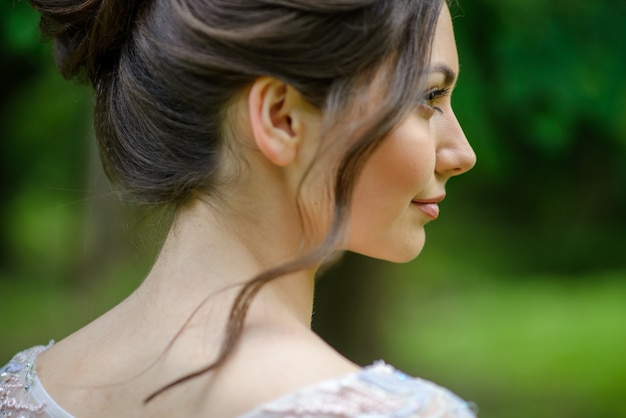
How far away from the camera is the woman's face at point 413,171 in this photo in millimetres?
1815

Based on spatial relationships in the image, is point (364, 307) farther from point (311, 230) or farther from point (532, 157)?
point (311, 230)

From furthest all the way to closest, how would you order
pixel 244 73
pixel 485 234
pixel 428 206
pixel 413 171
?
pixel 485 234 < pixel 428 206 < pixel 413 171 < pixel 244 73

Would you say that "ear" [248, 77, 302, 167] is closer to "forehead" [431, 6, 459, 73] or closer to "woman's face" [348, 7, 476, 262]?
"woman's face" [348, 7, 476, 262]

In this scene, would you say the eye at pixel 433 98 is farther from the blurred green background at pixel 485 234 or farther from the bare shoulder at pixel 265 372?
the blurred green background at pixel 485 234

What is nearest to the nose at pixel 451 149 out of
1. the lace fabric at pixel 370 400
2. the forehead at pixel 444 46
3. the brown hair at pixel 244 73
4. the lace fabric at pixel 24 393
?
the forehead at pixel 444 46

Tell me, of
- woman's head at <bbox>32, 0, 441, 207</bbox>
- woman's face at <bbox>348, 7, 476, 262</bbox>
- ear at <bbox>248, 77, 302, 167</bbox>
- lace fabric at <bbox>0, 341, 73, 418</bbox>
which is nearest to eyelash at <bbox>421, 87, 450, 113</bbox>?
woman's face at <bbox>348, 7, 476, 262</bbox>

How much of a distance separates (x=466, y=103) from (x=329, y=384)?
3.23m

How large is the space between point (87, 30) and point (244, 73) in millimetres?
553

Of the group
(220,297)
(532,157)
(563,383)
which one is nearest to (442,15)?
(220,297)

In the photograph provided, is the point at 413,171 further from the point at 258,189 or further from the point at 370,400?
the point at 370,400

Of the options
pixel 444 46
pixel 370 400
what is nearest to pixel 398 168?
pixel 444 46

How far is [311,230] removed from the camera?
1.84 m

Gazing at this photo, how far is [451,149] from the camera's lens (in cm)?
203

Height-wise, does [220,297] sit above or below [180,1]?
below
